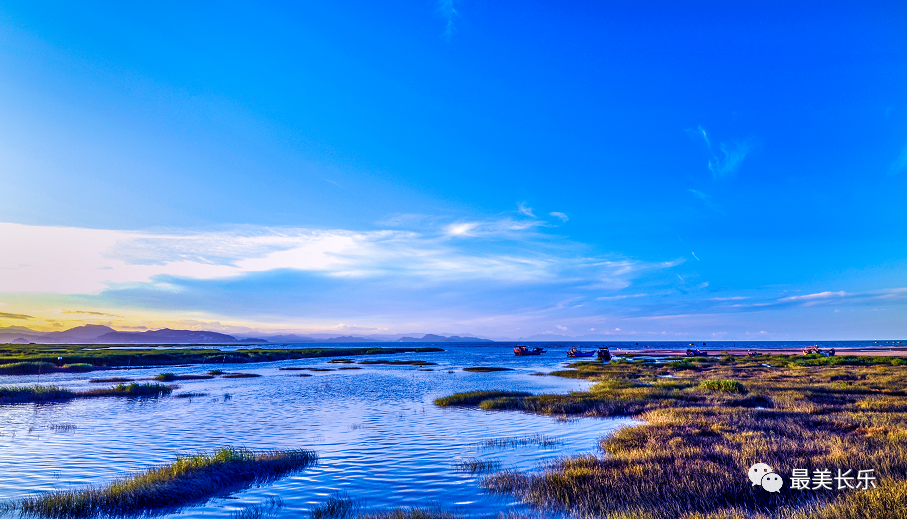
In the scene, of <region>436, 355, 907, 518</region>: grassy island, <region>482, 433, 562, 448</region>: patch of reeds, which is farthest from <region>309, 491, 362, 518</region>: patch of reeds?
<region>482, 433, 562, 448</region>: patch of reeds

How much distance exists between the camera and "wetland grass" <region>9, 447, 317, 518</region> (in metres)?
11.7

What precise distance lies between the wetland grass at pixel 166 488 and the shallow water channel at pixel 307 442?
2.28ft

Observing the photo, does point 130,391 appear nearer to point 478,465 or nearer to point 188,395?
point 188,395

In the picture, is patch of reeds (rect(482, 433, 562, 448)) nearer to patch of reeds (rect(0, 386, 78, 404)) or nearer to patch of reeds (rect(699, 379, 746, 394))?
patch of reeds (rect(699, 379, 746, 394))

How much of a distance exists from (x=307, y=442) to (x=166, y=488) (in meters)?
7.69

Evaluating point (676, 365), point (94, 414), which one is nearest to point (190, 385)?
point (94, 414)

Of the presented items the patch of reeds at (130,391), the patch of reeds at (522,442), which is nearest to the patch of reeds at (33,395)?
the patch of reeds at (130,391)

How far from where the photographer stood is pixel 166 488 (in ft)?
41.9

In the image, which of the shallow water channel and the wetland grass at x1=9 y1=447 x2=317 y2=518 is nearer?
the wetland grass at x1=9 y1=447 x2=317 y2=518

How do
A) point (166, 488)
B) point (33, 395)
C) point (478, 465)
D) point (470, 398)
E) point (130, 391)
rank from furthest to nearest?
point (130, 391) → point (33, 395) → point (470, 398) → point (478, 465) → point (166, 488)

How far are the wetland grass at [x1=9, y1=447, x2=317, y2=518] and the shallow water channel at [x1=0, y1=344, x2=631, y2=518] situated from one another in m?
0.70

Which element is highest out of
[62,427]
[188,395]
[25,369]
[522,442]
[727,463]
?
[727,463]

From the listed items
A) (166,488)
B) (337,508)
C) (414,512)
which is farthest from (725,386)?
(166,488)

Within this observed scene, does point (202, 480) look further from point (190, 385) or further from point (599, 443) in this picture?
point (190, 385)
